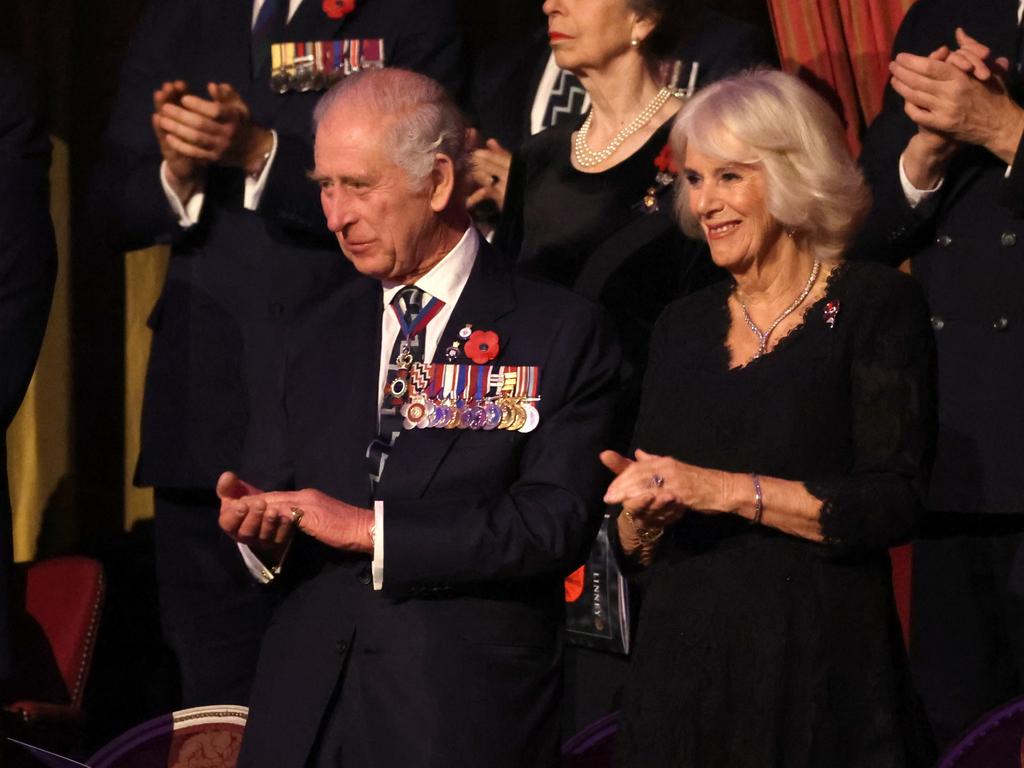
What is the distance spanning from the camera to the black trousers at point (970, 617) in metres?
3.19

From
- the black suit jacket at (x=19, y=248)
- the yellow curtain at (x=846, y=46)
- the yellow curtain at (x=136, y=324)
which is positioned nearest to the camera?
the black suit jacket at (x=19, y=248)

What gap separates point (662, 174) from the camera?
3.40m

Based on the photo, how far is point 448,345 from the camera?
281 centimetres

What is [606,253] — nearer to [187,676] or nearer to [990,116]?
[990,116]

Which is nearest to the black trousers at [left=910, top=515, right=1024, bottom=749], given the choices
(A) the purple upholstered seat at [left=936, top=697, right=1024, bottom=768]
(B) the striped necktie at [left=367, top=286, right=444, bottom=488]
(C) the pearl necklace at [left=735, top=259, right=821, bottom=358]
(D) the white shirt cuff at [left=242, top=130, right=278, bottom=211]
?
(A) the purple upholstered seat at [left=936, top=697, right=1024, bottom=768]

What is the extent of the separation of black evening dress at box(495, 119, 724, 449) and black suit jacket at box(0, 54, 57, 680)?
0.95 metres

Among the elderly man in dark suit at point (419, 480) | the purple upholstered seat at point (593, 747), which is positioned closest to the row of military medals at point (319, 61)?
the elderly man in dark suit at point (419, 480)

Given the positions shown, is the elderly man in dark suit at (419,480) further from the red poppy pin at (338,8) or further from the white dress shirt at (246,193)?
the red poppy pin at (338,8)

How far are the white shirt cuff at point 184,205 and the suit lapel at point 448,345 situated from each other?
3.19ft

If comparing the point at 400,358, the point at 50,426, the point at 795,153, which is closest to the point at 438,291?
the point at 400,358

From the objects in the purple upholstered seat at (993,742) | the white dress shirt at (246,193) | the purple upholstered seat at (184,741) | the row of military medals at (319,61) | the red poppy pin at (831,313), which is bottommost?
the purple upholstered seat at (184,741)

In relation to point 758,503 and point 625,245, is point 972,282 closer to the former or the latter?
point 625,245

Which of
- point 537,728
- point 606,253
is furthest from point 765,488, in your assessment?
point 606,253

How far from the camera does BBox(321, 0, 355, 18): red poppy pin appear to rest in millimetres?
3750
